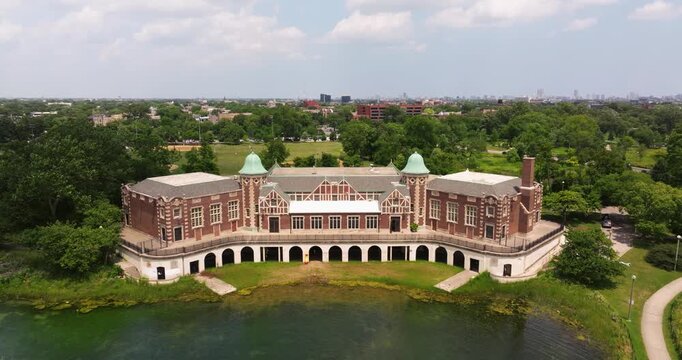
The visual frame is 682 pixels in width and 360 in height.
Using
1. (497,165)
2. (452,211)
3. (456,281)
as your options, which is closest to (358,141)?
(497,165)

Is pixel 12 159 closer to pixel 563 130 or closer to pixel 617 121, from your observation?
pixel 563 130

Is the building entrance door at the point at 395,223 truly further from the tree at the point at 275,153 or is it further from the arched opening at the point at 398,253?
the tree at the point at 275,153

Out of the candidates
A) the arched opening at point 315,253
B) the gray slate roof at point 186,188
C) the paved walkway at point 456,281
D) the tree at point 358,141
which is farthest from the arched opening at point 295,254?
the tree at point 358,141

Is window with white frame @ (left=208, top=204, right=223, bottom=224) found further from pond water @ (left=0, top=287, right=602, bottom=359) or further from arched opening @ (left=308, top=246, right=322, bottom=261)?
pond water @ (left=0, top=287, right=602, bottom=359)

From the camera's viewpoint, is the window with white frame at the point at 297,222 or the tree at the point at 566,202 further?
the tree at the point at 566,202

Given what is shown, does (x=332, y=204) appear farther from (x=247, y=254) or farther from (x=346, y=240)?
(x=247, y=254)

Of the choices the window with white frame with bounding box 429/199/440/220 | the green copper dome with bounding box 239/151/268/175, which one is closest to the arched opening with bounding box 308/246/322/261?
the green copper dome with bounding box 239/151/268/175
